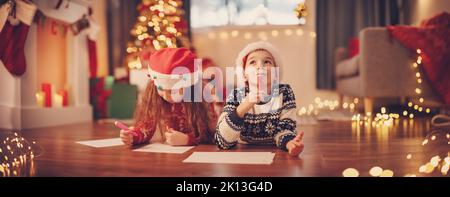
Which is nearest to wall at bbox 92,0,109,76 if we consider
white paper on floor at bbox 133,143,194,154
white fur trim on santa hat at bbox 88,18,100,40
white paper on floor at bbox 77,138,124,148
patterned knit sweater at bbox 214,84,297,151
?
white fur trim on santa hat at bbox 88,18,100,40

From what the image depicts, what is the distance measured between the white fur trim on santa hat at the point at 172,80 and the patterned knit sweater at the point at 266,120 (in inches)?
6.7

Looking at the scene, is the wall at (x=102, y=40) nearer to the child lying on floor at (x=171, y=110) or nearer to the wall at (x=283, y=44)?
the wall at (x=283, y=44)

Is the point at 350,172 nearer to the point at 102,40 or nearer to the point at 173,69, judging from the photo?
the point at 173,69

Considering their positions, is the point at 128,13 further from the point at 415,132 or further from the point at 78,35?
the point at 415,132

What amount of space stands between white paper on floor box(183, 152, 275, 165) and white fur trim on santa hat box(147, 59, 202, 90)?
11.1 inches

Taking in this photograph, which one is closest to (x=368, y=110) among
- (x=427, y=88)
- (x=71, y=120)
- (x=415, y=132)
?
(x=427, y=88)

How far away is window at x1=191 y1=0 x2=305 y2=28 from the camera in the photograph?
12.8ft

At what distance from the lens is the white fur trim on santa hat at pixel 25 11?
219 cm

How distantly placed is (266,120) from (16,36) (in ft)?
5.57

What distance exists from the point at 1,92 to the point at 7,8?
480mm

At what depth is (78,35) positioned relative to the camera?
9.87 ft


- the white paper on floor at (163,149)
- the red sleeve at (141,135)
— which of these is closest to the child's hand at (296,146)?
the white paper on floor at (163,149)

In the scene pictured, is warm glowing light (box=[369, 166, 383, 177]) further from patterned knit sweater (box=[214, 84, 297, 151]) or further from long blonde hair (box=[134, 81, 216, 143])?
long blonde hair (box=[134, 81, 216, 143])

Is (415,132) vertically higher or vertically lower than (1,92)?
lower
